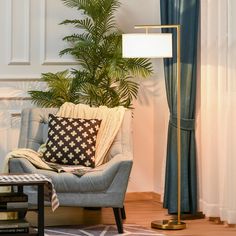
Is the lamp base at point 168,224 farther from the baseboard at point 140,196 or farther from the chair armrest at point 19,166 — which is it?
the baseboard at point 140,196

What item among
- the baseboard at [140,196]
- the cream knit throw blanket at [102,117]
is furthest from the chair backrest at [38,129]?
the baseboard at [140,196]

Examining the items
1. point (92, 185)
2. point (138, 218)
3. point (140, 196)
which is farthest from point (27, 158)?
point (140, 196)

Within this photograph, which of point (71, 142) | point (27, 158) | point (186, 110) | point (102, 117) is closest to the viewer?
point (27, 158)

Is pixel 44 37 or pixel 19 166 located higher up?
pixel 44 37

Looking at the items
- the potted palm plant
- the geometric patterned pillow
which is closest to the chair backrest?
the geometric patterned pillow

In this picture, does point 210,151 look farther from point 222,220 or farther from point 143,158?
point 143,158

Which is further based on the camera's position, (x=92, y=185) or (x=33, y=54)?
(x=33, y=54)

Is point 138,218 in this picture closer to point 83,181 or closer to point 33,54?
point 83,181

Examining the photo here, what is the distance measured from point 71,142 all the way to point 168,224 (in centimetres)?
89

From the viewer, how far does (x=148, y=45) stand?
4.85 metres

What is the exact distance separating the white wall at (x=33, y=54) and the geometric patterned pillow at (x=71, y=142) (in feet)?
2.65

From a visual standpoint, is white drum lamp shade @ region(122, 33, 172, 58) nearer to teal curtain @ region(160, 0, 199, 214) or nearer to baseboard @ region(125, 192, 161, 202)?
teal curtain @ region(160, 0, 199, 214)

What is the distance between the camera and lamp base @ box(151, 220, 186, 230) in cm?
494

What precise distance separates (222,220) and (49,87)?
5.80 feet
